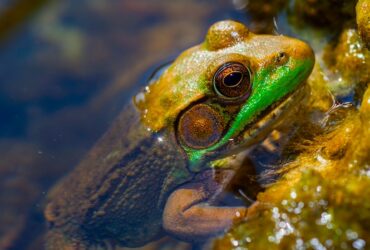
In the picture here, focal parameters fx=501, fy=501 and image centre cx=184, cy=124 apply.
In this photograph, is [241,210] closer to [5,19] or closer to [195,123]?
[195,123]

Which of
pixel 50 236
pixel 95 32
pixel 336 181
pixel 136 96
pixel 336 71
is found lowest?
pixel 336 181

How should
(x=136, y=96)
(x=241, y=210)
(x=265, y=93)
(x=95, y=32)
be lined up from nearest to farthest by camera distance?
(x=241, y=210)
(x=265, y=93)
(x=136, y=96)
(x=95, y=32)

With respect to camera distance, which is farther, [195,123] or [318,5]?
[318,5]

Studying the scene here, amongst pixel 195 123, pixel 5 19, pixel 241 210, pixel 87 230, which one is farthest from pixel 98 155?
pixel 5 19

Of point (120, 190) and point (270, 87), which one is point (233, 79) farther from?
point (120, 190)

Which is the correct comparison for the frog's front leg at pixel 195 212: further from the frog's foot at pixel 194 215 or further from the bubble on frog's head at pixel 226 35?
the bubble on frog's head at pixel 226 35

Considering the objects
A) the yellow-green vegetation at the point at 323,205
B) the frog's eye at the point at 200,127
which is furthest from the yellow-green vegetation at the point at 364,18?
the frog's eye at the point at 200,127
